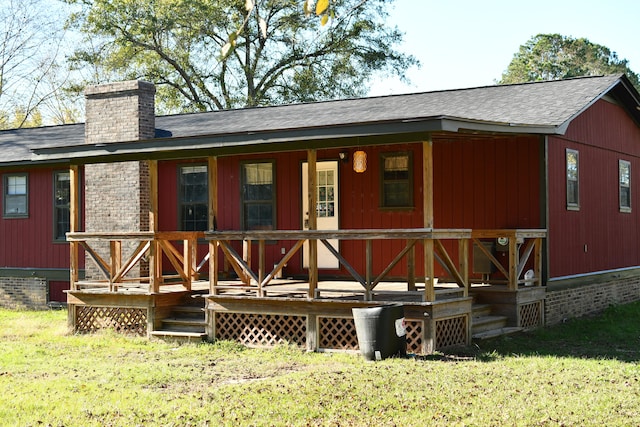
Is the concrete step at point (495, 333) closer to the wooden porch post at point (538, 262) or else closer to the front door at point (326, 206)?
the wooden porch post at point (538, 262)

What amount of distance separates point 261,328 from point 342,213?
3.54 metres

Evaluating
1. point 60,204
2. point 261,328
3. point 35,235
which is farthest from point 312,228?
point 35,235

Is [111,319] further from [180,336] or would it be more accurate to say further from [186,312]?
[180,336]

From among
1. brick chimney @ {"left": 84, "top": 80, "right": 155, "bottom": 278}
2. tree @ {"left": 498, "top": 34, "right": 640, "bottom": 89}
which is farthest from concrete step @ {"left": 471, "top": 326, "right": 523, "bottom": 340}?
tree @ {"left": 498, "top": 34, "right": 640, "bottom": 89}

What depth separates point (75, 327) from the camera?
13961 mm

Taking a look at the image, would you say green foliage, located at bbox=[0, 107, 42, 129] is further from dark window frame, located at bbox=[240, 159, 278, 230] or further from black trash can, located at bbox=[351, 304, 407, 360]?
black trash can, located at bbox=[351, 304, 407, 360]

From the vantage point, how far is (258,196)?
15.9 m

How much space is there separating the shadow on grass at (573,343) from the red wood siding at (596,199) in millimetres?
1019

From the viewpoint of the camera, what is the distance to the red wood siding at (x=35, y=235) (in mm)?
18172

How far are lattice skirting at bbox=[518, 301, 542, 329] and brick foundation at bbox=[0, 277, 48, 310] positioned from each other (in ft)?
34.6

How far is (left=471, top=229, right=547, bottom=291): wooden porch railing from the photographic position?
495 inches

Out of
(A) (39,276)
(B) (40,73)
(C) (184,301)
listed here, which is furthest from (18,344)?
(B) (40,73)

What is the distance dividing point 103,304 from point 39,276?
5320 mm

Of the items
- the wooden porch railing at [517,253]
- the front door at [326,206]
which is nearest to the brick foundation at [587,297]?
the wooden porch railing at [517,253]
